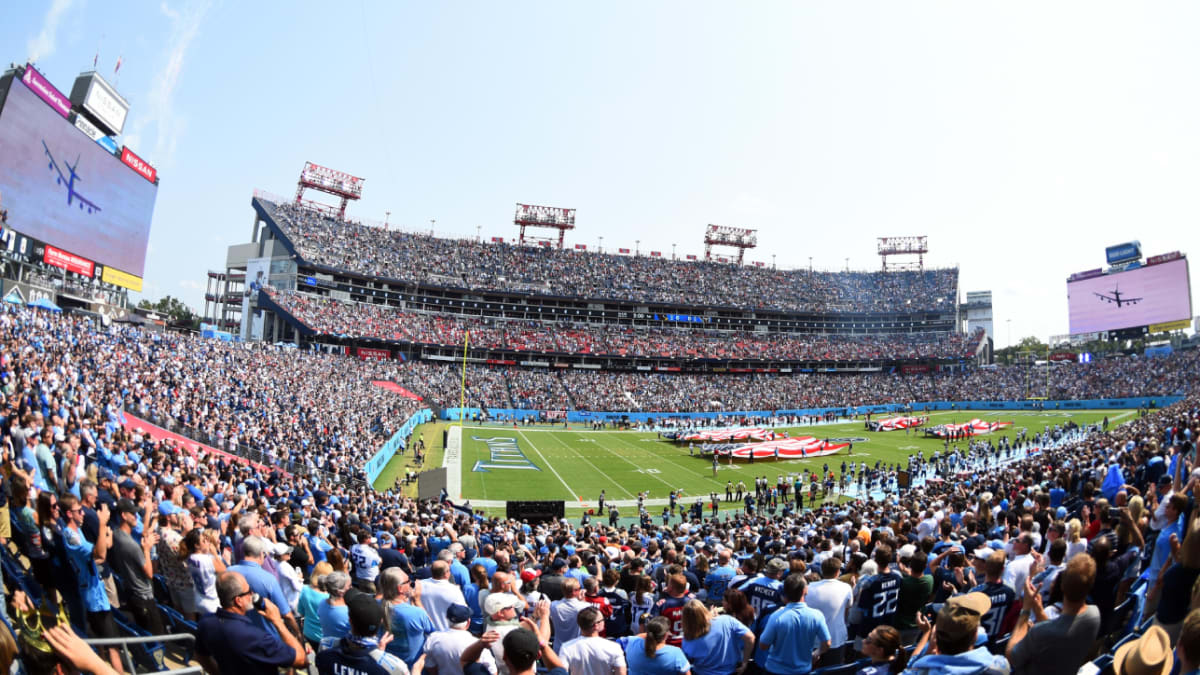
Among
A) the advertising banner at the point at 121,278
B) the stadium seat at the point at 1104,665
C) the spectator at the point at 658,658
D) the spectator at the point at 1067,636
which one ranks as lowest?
the spectator at the point at 658,658

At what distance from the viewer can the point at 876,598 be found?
21.0 ft

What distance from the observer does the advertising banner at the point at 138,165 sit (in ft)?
176

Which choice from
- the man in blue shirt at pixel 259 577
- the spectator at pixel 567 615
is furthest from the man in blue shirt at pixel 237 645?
the spectator at pixel 567 615

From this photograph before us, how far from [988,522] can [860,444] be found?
40370 mm

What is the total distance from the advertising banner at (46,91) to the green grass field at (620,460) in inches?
1421

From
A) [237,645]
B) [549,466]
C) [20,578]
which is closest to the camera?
[237,645]

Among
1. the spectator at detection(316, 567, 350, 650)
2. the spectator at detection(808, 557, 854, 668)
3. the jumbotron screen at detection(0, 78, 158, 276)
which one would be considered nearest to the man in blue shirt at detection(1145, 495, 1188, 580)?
the spectator at detection(808, 557, 854, 668)

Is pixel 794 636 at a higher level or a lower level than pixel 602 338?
lower

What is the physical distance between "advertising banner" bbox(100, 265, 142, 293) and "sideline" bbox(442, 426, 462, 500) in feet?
97.1

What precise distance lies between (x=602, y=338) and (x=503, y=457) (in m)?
45.3

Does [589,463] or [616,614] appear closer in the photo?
[616,614]

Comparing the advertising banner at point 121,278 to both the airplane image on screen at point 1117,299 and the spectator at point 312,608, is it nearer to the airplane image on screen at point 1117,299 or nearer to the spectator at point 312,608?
the spectator at point 312,608

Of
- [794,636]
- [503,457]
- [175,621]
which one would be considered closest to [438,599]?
[175,621]

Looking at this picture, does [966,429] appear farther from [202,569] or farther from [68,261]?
[68,261]
